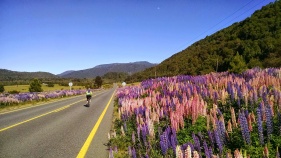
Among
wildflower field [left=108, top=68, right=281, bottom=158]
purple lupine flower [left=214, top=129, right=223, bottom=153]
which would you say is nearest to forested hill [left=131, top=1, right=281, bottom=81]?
wildflower field [left=108, top=68, right=281, bottom=158]

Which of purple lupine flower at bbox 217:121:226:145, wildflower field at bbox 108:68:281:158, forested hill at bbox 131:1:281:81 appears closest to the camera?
wildflower field at bbox 108:68:281:158

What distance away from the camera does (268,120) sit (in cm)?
424

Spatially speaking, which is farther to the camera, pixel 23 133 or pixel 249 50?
pixel 249 50

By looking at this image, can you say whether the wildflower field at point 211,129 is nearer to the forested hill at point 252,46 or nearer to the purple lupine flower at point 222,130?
the purple lupine flower at point 222,130

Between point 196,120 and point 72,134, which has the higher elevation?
point 196,120

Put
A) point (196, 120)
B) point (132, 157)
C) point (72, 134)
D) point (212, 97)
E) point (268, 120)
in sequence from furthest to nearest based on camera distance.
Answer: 1. point (72, 134)
2. point (212, 97)
3. point (196, 120)
4. point (132, 157)
5. point (268, 120)

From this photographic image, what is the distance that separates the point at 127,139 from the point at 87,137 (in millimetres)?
2328

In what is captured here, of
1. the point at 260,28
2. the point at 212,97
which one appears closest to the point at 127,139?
the point at 212,97

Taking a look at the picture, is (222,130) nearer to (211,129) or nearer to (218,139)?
(218,139)

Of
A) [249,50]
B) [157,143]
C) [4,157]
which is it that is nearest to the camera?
[157,143]

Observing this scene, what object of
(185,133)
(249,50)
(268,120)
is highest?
(249,50)

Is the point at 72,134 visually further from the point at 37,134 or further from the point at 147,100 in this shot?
the point at 147,100

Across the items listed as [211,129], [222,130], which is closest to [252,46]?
[211,129]

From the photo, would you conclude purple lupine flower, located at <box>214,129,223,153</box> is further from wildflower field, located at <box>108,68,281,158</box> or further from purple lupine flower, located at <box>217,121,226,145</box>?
purple lupine flower, located at <box>217,121,226,145</box>
